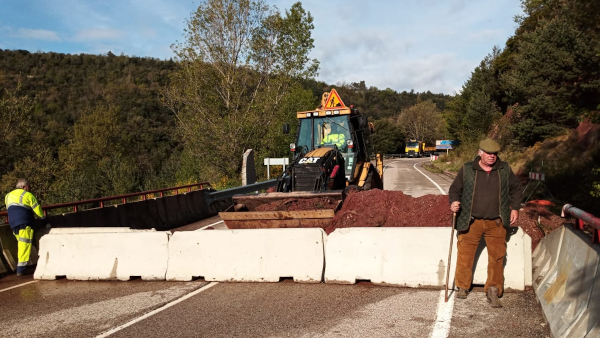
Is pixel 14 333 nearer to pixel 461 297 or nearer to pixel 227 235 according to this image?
pixel 227 235

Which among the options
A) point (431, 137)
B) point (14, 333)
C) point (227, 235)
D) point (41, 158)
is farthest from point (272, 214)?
point (431, 137)

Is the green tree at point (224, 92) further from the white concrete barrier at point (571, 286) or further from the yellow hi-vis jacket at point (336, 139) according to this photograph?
the white concrete barrier at point (571, 286)

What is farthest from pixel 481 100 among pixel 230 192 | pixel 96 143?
pixel 96 143

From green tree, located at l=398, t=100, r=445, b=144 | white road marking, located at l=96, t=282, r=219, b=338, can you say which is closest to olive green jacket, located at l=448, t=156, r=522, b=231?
white road marking, located at l=96, t=282, r=219, b=338

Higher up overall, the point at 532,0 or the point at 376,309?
the point at 532,0

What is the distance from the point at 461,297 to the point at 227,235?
3.58 meters

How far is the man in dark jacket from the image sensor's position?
18.9 ft

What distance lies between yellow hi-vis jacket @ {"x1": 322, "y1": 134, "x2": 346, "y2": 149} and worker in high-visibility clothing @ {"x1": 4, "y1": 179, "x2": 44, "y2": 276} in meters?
7.48

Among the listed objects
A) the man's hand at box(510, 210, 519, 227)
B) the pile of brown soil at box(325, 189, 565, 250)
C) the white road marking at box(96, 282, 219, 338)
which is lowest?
the white road marking at box(96, 282, 219, 338)

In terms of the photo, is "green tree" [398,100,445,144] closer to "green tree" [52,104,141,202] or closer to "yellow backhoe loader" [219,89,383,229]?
"green tree" [52,104,141,202]

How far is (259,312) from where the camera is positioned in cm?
583

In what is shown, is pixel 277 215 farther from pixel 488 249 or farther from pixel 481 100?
pixel 481 100

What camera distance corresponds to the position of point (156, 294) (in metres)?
6.84

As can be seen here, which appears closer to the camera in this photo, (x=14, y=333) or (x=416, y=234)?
(x=14, y=333)
